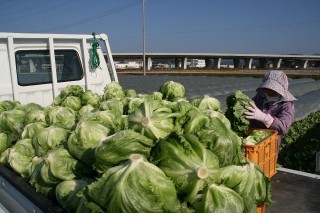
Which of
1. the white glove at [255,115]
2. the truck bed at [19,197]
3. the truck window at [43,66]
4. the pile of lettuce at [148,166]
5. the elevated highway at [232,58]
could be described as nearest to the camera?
the pile of lettuce at [148,166]

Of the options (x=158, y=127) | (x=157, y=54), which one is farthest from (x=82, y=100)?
(x=157, y=54)

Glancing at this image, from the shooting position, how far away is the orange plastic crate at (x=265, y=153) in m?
3.08

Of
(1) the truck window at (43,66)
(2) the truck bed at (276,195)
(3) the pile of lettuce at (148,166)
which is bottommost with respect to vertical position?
(2) the truck bed at (276,195)

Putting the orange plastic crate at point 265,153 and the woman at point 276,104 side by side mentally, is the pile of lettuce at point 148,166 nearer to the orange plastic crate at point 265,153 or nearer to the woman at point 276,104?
the orange plastic crate at point 265,153

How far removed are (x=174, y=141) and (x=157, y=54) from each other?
67360 millimetres

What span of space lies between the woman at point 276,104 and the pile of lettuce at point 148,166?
1.70 metres

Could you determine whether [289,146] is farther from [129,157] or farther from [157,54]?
[157,54]

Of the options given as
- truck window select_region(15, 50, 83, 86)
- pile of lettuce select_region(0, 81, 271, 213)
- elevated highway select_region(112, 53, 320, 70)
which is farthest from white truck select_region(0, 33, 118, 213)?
elevated highway select_region(112, 53, 320, 70)

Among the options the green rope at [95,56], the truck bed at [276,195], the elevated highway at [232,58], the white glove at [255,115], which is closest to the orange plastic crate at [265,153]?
the truck bed at [276,195]

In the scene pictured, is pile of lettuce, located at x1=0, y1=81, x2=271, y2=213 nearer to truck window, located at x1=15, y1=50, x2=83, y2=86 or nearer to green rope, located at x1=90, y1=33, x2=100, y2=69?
truck window, located at x1=15, y1=50, x2=83, y2=86

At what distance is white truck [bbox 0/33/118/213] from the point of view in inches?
215

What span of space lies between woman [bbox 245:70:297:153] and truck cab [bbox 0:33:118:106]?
346 centimetres

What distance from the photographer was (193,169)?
1979 millimetres

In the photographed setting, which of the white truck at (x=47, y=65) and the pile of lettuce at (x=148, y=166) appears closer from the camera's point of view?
the pile of lettuce at (x=148, y=166)
